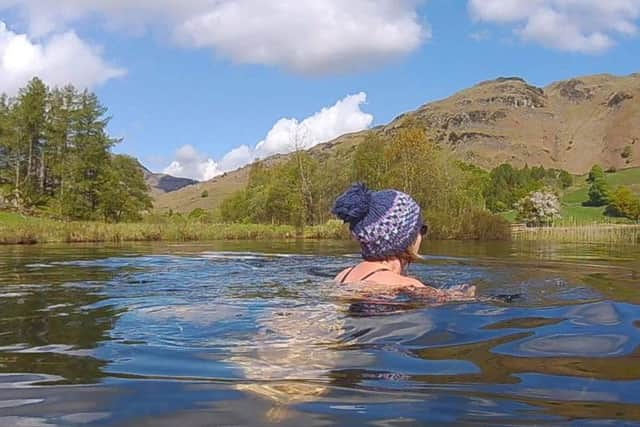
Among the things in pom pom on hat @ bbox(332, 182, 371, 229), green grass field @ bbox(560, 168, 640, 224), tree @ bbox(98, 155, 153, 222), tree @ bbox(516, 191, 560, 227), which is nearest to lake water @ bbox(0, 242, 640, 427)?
pom pom on hat @ bbox(332, 182, 371, 229)

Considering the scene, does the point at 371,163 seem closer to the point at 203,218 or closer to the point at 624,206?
the point at 203,218

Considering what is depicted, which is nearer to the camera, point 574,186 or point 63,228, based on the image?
point 63,228

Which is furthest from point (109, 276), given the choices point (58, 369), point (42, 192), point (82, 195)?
point (42, 192)

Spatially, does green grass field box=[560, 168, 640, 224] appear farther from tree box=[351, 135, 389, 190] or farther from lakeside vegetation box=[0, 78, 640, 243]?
tree box=[351, 135, 389, 190]

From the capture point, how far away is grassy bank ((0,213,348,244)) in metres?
32.0

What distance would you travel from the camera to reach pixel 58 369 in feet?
12.0

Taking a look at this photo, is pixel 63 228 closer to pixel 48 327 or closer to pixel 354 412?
pixel 48 327

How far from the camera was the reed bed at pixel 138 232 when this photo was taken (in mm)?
31969

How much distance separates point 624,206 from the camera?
9931cm

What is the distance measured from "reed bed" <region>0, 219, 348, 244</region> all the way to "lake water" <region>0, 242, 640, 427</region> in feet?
88.1

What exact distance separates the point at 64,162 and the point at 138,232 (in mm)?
32443

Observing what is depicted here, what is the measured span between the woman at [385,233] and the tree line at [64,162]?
2415 inches

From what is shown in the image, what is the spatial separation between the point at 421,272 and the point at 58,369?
866cm

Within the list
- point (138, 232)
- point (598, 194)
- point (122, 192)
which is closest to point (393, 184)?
point (138, 232)
